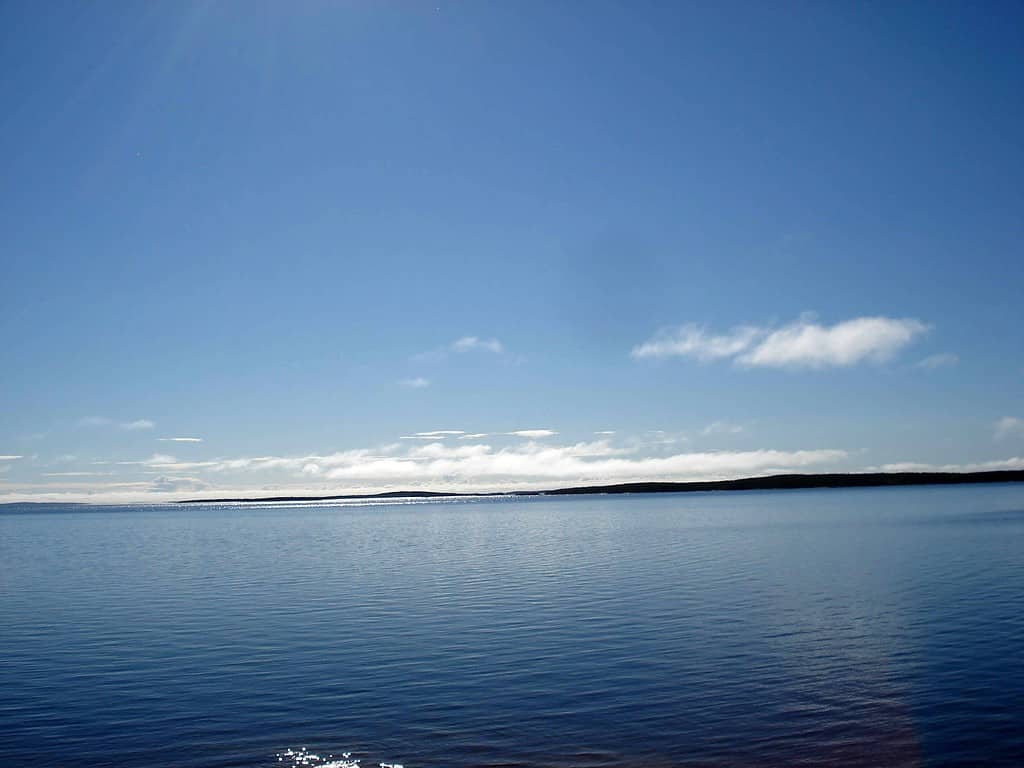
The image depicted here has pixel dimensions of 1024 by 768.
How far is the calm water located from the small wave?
0.29 metres

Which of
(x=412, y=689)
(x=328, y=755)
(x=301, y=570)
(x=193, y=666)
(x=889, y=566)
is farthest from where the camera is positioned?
(x=301, y=570)

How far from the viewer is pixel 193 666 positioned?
89.9 feet

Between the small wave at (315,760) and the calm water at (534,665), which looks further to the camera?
the calm water at (534,665)

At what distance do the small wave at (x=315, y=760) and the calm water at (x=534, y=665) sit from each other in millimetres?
293

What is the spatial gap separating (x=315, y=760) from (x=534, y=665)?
10172 millimetres

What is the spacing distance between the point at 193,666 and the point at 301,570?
33.2 metres

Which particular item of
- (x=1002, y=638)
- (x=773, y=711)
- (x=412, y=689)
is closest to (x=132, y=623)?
(x=412, y=689)

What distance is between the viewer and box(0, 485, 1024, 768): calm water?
18.2 m

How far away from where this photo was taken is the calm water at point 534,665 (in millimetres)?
18250

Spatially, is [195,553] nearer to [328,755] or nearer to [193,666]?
[193,666]

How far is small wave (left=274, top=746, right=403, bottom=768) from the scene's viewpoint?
1691cm

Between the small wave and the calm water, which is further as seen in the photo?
the calm water

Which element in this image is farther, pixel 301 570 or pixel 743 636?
pixel 301 570

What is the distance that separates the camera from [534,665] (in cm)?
2605
